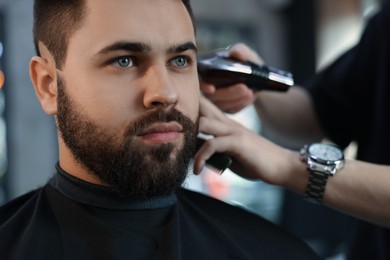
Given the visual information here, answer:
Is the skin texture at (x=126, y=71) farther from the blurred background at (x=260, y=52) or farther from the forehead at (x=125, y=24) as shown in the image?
the blurred background at (x=260, y=52)

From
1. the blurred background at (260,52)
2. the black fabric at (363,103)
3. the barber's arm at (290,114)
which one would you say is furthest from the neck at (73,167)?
the blurred background at (260,52)

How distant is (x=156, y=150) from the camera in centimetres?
124

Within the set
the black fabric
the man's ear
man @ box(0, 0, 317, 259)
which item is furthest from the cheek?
the black fabric

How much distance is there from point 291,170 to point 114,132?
553mm

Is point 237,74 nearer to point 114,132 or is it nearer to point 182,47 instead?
point 182,47

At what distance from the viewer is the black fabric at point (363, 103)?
175 centimetres

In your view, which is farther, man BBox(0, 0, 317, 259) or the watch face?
the watch face

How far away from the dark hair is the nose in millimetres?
212

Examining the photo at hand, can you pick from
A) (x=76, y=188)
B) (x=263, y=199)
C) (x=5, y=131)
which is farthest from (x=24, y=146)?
(x=76, y=188)

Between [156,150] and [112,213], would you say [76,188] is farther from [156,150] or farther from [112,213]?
[156,150]

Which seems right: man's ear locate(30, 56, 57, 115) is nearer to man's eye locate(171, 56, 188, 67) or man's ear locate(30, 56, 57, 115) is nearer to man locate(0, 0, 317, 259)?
man locate(0, 0, 317, 259)

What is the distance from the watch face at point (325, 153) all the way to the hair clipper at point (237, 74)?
0.20 metres

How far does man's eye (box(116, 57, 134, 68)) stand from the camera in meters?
1.24

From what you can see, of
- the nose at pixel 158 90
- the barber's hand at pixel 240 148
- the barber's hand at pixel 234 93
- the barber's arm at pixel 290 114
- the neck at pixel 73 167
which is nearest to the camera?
the nose at pixel 158 90
